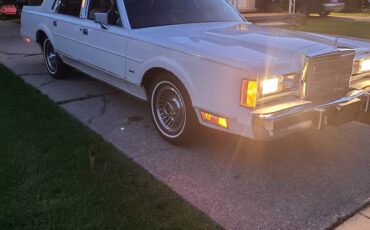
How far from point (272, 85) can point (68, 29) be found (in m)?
3.51

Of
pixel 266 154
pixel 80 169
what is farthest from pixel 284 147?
pixel 80 169

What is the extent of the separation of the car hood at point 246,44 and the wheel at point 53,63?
2.64 metres

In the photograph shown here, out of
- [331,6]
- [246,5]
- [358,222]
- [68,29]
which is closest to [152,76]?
[68,29]

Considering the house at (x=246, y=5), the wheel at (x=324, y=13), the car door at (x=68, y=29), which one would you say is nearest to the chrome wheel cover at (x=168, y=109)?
the car door at (x=68, y=29)

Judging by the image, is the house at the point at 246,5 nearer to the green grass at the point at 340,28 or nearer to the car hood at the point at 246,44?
the green grass at the point at 340,28

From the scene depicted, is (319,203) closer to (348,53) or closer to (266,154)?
(266,154)

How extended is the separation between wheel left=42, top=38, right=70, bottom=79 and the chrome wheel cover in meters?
2.84

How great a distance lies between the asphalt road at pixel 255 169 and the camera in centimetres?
321

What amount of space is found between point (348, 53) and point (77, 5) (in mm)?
3687

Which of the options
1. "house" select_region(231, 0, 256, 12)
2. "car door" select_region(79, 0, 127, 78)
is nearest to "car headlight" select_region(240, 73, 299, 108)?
"car door" select_region(79, 0, 127, 78)

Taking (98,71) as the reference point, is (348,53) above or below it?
above

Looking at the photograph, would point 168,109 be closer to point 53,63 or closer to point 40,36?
point 53,63

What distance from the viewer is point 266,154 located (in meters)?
4.20

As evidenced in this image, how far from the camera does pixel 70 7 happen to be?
6.05m
